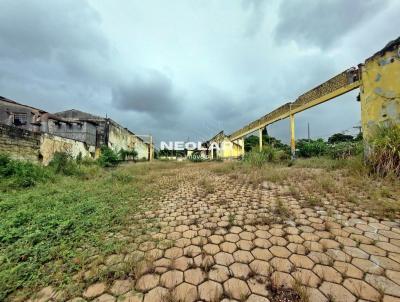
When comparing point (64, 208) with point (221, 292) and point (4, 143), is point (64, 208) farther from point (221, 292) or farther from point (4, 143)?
point (4, 143)

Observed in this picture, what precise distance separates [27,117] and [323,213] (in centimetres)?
2201

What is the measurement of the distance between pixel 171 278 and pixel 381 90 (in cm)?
586

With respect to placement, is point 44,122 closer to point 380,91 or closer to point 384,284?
point 384,284

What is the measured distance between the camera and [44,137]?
7.61 meters

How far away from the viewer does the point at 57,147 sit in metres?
8.42

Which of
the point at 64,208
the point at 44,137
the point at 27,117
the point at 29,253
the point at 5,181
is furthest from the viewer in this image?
the point at 27,117

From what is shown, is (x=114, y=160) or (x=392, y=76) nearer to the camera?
(x=392, y=76)

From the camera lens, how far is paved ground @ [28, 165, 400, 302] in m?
1.27

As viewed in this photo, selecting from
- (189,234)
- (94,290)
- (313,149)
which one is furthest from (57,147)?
(313,149)

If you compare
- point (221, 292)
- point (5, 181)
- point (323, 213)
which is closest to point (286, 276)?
point (221, 292)

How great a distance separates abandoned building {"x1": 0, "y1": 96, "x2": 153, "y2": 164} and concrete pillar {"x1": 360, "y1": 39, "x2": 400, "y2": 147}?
10.5m

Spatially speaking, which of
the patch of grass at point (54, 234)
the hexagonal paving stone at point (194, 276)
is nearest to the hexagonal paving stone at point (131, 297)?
the hexagonal paving stone at point (194, 276)

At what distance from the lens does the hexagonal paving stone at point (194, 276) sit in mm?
1397

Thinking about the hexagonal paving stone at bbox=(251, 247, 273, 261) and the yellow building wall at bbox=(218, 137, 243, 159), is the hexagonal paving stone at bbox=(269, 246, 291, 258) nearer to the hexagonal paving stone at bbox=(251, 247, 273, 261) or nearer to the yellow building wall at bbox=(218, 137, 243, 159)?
the hexagonal paving stone at bbox=(251, 247, 273, 261)
